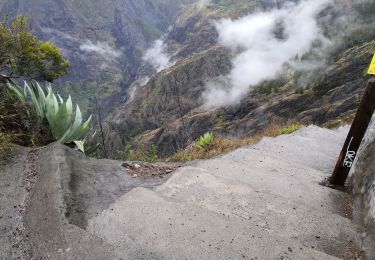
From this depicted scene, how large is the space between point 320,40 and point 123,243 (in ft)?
539

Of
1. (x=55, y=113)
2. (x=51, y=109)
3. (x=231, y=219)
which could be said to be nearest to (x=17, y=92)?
(x=51, y=109)

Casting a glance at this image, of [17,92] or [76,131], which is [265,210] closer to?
[76,131]

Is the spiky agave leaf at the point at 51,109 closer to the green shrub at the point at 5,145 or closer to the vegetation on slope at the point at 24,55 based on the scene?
the vegetation on slope at the point at 24,55

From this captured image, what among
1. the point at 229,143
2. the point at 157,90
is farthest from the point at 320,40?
the point at 229,143

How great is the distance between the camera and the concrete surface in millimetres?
4331

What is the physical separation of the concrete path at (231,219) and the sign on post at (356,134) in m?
0.40

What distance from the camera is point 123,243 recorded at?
4453mm

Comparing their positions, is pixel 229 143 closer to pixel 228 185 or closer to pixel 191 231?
pixel 228 185

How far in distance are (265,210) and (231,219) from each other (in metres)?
0.66

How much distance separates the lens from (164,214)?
5.11 m

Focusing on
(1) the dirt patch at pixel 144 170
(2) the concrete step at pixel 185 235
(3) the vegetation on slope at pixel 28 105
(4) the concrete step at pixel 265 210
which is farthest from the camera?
(1) the dirt patch at pixel 144 170

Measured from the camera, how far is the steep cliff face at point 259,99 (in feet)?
290

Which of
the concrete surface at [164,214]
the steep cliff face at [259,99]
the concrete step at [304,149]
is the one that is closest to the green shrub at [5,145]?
the concrete surface at [164,214]

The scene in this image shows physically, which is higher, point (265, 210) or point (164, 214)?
point (265, 210)
